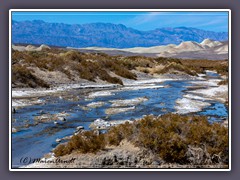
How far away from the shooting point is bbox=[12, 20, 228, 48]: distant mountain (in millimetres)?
10414

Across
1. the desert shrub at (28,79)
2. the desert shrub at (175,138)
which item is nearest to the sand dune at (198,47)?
the desert shrub at (175,138)

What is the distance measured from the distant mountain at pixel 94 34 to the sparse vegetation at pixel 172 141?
7.87 feet

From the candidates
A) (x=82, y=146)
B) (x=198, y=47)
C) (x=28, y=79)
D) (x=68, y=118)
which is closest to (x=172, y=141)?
(x=82, y=146)

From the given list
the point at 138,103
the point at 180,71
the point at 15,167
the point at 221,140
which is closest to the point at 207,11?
the point at 221,140

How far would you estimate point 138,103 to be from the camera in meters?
20.5

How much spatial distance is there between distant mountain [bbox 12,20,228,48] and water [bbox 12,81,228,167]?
9.38 feet

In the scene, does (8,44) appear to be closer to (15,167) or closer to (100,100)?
(15,167)

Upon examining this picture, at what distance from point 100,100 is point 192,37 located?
371 inches

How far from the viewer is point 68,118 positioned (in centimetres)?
1595

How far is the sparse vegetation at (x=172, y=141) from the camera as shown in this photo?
9.27 meters

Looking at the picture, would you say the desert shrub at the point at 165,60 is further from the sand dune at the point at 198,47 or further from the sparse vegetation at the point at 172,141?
the sparse vegetation at the point at 172,141

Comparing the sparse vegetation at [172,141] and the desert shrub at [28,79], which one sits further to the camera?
the desert shrub at [28,79]

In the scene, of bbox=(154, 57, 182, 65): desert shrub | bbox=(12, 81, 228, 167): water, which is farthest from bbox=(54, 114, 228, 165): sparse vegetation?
bbox=(154, 57, 182, 65): desert shrub

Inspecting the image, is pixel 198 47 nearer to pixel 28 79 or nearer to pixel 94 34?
pixel 28 79
